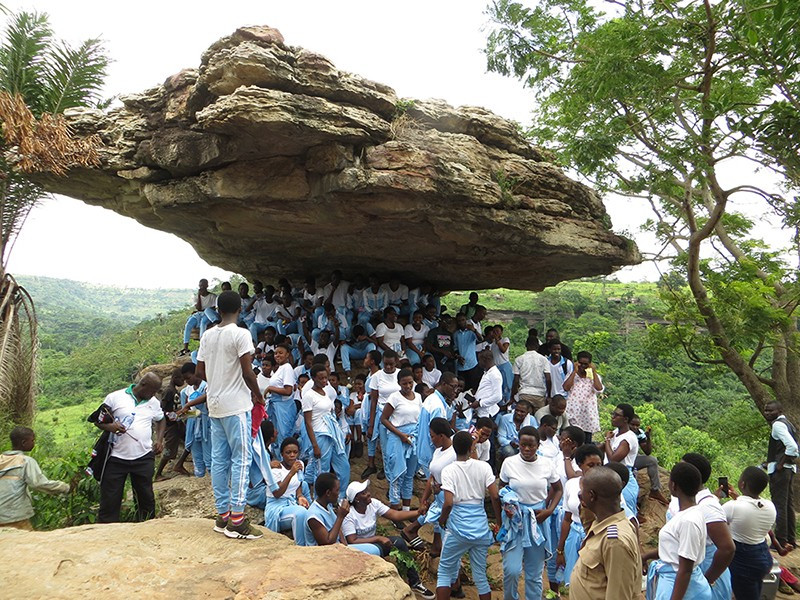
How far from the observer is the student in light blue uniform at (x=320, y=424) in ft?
21.3

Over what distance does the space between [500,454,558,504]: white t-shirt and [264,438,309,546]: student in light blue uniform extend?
6.68ft

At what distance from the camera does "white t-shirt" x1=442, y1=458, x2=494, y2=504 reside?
15.6 ft

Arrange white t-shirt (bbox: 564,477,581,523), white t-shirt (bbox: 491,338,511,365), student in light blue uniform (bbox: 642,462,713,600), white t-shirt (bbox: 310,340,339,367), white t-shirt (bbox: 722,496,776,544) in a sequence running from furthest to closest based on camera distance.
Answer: white t-shirt (bbox: 491,338,511,365), white t-shirt (bbox: 310,340,339,367), white t-shirt (bbox: 564,477,581,523), white t-shirt (bbox: 722,496,776,544), student in light blue uniform (bbox: 642,462,713,600)

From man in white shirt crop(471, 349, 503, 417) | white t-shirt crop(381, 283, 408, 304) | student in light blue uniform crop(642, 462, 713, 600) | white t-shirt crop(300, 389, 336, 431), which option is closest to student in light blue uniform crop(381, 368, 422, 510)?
white t-shirt crop(300, 389, 336, 431)

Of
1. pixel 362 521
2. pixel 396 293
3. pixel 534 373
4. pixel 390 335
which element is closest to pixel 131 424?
pixel 362 521

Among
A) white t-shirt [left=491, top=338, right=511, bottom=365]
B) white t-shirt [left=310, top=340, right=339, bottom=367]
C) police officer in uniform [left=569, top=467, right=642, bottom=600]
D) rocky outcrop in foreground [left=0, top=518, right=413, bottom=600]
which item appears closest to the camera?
A: police officer in uniform [left=569, top=467, right=642, bottom=600]

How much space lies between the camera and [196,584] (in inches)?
127

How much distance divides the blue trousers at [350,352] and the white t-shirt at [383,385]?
7.56 ft

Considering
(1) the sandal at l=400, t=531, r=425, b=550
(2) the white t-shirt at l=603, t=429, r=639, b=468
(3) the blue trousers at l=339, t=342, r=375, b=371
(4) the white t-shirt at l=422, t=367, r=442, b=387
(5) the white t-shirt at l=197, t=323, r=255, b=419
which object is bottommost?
(1) the sandal at l=400, t=531, r=425, b=550

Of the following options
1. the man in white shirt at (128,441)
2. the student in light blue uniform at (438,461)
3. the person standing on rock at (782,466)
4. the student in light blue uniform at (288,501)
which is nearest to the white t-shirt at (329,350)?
the student in light blue uniform at (288,501)

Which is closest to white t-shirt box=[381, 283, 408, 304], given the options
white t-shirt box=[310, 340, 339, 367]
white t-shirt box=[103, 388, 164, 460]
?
white t-shirt box=[310, 340, 339, 367]

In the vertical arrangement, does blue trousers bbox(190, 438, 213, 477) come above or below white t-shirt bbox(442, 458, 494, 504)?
below

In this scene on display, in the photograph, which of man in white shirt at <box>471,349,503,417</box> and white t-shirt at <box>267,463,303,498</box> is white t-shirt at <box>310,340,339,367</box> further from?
white t-shirt at <box>267,463,303,498</box>

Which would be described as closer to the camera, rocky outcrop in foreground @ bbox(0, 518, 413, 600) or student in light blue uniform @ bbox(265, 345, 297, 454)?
rocky outcrop in foreground @ bbox(0, 518, 413, 600)
